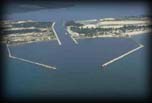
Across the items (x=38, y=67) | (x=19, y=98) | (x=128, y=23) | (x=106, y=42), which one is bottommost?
(x=19, y=98)

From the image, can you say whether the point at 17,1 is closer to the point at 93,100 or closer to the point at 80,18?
the point at 80,18

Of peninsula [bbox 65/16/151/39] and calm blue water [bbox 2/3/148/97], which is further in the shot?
peninsula [bbox 65/16/151/39]

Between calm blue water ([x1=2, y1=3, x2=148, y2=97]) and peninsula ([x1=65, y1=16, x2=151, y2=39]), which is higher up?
peninsula ([x1=65, y1=16, x2=151, y2=39])

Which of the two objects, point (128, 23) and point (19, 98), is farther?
point (128, 23)

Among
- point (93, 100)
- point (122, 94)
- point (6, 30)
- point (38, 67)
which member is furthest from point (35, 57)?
point (122, 94)

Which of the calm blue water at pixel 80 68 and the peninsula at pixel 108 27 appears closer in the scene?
the calm blue water at pixel 80 68

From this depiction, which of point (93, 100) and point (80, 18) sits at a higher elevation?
point (80, 18)

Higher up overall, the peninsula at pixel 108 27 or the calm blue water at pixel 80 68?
the peninsula at pixel 108 27
